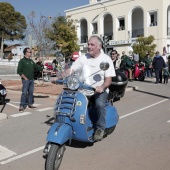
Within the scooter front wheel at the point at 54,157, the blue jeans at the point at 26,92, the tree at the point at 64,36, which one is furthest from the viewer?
the tree at the point at 64,36

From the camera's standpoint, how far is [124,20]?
121 ft

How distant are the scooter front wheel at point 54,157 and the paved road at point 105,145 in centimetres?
16

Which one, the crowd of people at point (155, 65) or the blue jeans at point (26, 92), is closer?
the blue jeans at point (26, 92)

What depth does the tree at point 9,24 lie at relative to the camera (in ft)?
195

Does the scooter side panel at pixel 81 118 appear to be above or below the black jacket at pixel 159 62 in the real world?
below

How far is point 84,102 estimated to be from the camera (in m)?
4.56

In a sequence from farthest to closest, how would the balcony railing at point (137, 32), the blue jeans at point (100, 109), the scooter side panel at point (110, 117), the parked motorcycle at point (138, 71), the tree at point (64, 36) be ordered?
1. the balcony railing at point (137, 32)
2. the tree at point (64, 36)
3. the parked motorcycle at point (138, 71)
4. the scooter side panel at point (110, 117)
5. the blue jeans at point (100, 109)

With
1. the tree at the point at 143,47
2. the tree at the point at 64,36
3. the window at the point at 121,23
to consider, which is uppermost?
the window at the point at 121,23

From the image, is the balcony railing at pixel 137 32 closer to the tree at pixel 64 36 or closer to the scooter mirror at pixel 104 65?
the tree at pixel 64 36

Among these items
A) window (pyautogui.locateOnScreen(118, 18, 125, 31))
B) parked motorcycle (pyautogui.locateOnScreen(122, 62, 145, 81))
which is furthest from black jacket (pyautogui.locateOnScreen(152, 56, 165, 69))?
window (pyautogui.locateOnScreen(118, 18, 125, 31))

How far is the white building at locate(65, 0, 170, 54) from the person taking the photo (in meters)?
32.8

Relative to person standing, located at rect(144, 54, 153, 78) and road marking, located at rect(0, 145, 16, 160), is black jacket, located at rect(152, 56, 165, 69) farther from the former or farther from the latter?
road marking, located at rect(0, 145, 16, 160)

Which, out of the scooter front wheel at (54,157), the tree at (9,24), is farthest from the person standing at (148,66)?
the tree at (9,24)

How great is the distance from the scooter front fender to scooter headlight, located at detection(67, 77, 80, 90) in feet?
1.85
